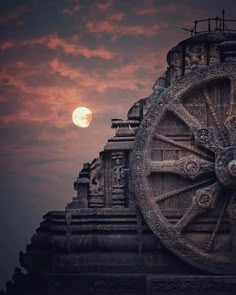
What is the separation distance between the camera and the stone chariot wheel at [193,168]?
13.9m

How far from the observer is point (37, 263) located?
48.7 feet

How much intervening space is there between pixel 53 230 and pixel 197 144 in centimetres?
413

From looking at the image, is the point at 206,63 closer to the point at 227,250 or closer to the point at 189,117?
the point at 189,117

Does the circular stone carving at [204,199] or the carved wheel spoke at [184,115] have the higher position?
the carved wheel spoke at [184,115]

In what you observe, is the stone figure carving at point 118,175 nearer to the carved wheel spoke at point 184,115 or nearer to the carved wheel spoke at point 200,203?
the carved wheel spoke at point 200,203

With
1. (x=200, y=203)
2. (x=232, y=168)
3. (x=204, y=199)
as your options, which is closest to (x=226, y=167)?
(x=232, y=168)

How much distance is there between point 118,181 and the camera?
1477 cm

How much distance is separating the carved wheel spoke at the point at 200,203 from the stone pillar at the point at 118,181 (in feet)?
5.27

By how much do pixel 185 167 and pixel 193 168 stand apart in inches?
7.6

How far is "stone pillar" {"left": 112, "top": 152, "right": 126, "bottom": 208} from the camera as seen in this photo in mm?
14750

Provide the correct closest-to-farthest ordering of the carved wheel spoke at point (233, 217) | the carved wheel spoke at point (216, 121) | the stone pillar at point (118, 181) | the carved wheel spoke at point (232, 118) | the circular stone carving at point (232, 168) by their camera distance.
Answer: the circular stone carving at point (232, 168) < the carved wheel spoke at point (233, 217) < the carved wheel spoke at point (232, 118) < the carved wheel spoke at point (216, 121) < the stone pillar at point (118, 181)

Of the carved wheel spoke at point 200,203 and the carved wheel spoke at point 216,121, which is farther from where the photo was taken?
the carved wheel spoke at point 216,121

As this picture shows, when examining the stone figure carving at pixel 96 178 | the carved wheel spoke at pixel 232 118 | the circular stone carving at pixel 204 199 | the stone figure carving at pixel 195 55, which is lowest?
the circular stone carving at pixel 204 199

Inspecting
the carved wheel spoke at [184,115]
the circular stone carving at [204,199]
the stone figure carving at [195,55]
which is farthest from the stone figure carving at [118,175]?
the stone figure carving at [195,55]
